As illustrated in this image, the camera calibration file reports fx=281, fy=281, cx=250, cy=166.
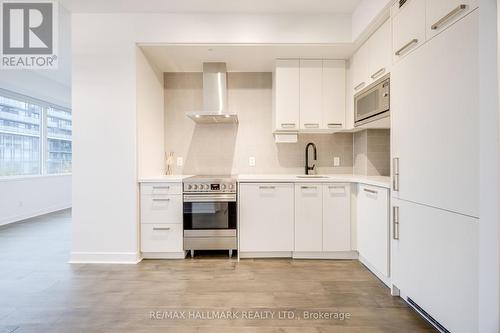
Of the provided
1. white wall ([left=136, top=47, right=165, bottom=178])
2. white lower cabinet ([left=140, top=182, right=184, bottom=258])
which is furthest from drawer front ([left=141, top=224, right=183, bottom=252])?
white wall ([left=136, top=47, right=165, bottom=178])

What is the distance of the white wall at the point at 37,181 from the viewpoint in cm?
464

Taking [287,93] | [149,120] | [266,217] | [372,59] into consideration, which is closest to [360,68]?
[372,59]

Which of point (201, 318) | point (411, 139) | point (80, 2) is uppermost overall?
point (80, 2)

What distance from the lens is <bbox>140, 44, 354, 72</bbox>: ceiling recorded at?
3012mm

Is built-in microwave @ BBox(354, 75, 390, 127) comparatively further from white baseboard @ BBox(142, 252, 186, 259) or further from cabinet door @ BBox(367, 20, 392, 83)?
white baseboard @ BBox(142, 252, 186, 259)

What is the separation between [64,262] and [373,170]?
355 cm

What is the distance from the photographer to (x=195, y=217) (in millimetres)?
3059

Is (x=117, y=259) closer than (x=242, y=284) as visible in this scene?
No

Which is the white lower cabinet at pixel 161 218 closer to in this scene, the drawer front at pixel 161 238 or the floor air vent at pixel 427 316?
the drawer front at pixel 161 238

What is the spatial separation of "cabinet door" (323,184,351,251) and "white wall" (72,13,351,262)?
1673 millimetres

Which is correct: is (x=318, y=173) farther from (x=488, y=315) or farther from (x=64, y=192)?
(x=64, y=192)

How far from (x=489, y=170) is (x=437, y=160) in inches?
13.2

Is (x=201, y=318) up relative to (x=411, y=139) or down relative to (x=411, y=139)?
down

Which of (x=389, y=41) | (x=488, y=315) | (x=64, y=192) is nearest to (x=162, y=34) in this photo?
(x=389, y=41)
